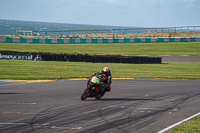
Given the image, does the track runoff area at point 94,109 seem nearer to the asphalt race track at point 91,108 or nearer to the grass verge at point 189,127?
the asphalt race track at point 91,108

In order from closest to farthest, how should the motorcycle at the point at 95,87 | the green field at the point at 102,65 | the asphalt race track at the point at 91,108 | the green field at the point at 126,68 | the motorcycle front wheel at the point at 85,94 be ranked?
the asphalt race track at the point at 91,108 < the motorcycle at the point at 95,87 < the motorcycle front wheel at the point at 85,94 < the green field at the point at 126,68 < the green field at the point at 102,65

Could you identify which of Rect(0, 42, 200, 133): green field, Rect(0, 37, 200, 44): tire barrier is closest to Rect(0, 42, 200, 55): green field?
Rect(0, 42, 200, 133): green field

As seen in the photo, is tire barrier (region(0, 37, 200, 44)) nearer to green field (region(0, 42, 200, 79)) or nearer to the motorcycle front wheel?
green field (region(0, 42, 200, 79))

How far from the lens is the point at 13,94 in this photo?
528 inches

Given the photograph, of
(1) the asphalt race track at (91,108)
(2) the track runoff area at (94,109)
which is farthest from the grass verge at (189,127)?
(1) the asphalt race track at (91,108)

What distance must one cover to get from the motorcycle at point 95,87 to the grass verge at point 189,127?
4285 millimetres

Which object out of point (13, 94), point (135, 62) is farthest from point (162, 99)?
point (135, 62)

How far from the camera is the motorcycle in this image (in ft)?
40.5

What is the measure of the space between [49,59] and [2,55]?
4931mm

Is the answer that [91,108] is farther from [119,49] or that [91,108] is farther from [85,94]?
[119,49]

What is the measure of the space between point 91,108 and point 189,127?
374cm

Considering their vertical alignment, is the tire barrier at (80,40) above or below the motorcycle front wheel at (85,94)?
above

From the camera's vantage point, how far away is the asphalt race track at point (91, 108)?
8.35m

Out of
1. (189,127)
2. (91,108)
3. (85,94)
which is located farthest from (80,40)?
→ (189,127)
